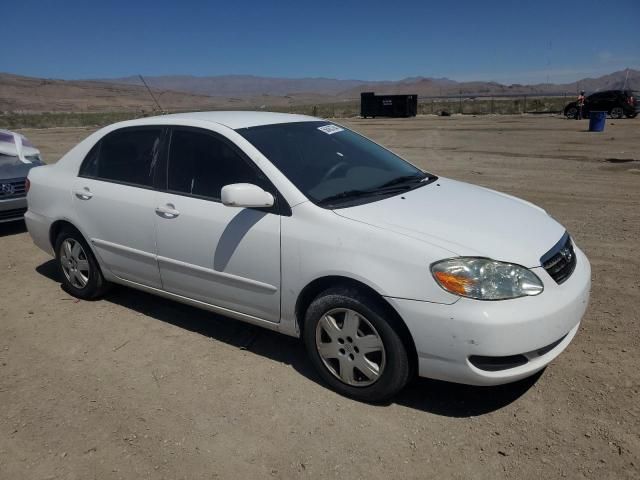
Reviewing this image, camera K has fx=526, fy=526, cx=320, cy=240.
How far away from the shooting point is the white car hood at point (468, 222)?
289 centimetres

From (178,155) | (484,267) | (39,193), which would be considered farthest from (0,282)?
(484,267)

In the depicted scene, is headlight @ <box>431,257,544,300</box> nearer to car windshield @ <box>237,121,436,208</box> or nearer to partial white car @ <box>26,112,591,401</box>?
partial white car @ <box>26,112,591,401</box>

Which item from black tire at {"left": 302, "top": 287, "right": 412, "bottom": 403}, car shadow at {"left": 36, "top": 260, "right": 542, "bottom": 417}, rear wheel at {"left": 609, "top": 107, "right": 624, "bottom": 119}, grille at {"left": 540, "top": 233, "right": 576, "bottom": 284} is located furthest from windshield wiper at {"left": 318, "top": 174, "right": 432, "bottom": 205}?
rear wheel at {"left": 609, "top": 107, "right": 624, "bottom": 119}

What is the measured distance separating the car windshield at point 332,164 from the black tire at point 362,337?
2.00 ft

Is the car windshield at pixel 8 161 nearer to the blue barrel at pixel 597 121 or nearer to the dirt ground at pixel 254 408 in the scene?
the dirt ground at pixel 254 408

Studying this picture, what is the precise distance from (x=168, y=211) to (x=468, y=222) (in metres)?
2.11

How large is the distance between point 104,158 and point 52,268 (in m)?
2.08

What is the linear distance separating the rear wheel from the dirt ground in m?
28.5

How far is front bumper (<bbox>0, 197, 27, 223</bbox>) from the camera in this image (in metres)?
6.96

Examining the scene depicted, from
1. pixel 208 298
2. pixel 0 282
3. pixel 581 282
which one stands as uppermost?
pixel 581 282

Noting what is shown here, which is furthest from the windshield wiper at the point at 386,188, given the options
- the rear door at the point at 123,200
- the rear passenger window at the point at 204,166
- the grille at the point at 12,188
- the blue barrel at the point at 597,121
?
the blue barrel at the point at 597,121

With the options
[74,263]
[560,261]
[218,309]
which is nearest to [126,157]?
[74,263]

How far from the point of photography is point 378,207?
10.7ft

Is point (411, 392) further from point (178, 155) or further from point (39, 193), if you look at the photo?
point (39, 193)
